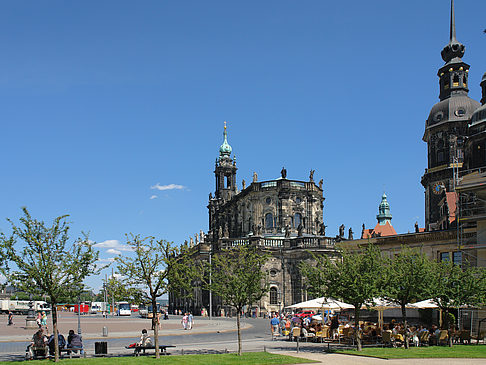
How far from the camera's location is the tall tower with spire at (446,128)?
64.6m

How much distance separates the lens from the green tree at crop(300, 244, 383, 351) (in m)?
25.4

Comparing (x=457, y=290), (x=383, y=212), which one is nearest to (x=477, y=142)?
(x=457, y=290)

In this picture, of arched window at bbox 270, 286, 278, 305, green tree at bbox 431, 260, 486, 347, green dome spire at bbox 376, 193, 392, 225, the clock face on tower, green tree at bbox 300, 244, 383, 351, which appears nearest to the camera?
green tree at bbox 300, 244, 383, 351

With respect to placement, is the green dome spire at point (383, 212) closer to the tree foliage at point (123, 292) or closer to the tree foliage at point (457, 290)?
the tree foliage at point (457, 290)

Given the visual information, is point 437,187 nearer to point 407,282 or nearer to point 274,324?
point 274,324

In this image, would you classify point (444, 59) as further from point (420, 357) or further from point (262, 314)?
point (420, 357)

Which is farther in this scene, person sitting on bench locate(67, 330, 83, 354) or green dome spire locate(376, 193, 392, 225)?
green dome spire locate(376, 193, 392, 225)

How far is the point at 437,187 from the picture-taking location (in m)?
65.3

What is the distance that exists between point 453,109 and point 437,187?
8.98 metres

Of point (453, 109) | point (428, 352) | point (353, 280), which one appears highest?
point (453, 109)

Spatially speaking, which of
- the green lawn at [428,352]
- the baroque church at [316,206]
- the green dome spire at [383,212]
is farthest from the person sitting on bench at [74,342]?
the green dome spire at [383,212]

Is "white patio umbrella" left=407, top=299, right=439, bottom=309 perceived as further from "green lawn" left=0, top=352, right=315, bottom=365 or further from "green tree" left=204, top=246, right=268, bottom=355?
"green lawn" left=0, top=352, right=315, bottom=365

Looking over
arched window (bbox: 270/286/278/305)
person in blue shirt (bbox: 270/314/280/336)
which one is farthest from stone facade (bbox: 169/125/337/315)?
person in blue shirt (bbox: 270/314/280/336)

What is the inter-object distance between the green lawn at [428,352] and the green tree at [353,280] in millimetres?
1081
